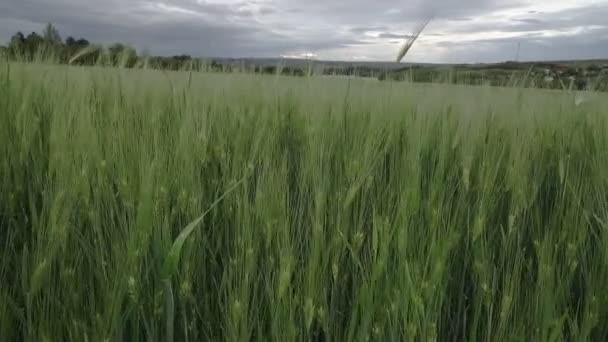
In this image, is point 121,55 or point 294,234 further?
Answer: point 121,55

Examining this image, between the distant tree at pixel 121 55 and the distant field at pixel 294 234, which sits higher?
the distant tree at pixel 121 55

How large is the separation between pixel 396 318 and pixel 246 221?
22 cm

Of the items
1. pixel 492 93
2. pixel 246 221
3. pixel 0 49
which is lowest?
pixel 246 221

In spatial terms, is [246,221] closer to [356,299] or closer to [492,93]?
[356,299]

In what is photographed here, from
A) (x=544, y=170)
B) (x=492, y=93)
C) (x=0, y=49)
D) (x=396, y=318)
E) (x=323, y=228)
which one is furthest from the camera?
(x=0, y=49)

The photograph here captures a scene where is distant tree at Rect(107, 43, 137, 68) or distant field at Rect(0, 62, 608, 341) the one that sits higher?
distant tree at Rect(107, 43, 137, 68)

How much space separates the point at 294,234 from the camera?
0.67 m

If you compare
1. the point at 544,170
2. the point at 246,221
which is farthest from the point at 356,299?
the point at 544,170

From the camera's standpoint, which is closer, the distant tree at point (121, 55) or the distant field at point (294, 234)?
the distant field at point (294, 234)

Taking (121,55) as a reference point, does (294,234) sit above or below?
below

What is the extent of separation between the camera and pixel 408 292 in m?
0.57

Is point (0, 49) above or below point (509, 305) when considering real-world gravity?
above

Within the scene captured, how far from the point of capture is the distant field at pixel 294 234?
58 cm

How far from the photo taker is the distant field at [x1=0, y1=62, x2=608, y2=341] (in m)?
0.58
